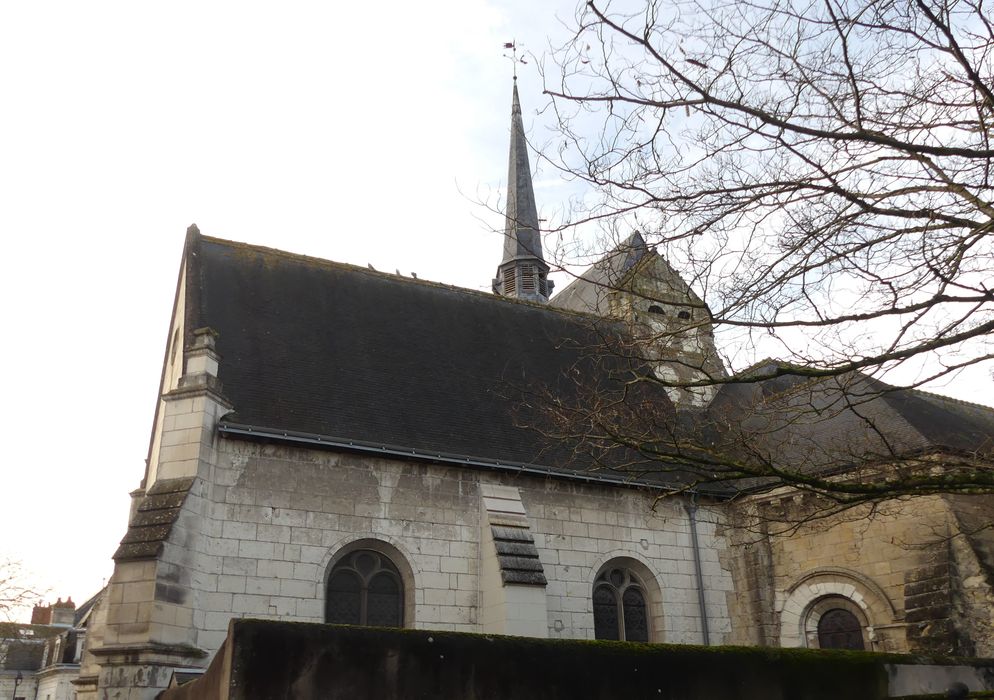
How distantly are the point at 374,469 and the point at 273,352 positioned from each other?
2493mm

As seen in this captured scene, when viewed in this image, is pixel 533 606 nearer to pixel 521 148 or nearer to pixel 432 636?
pixel 432 636

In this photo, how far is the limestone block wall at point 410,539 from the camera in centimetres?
1000

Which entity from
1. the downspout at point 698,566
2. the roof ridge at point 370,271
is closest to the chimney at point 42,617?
the roof ridge at point 370,271

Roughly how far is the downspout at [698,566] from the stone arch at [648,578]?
2.38 feet

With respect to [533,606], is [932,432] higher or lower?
higher

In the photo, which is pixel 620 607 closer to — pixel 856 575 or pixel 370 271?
pixel 856 575

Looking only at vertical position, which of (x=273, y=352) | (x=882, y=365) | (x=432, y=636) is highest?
(x=273, y=352)

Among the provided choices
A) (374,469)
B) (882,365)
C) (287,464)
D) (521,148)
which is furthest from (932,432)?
(521,148)

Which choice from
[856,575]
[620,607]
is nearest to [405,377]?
[620,607]

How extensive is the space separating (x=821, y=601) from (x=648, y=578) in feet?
8.41

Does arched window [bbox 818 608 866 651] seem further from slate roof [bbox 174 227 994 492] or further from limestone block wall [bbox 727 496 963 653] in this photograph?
slate roof [bbox 174 227 994 492]

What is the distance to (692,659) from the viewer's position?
6207 mm

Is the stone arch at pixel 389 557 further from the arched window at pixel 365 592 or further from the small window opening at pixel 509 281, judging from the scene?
the small window opening at pixel 509 281

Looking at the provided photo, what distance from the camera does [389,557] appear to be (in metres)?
11.1
